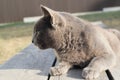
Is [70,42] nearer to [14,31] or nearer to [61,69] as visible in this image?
[61,69]

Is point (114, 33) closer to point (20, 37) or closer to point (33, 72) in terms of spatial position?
point (33, 72)

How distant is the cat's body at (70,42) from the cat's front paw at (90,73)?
0.08 meters

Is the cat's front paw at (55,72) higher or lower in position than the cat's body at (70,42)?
lower

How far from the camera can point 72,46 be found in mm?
2416

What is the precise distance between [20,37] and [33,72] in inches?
179

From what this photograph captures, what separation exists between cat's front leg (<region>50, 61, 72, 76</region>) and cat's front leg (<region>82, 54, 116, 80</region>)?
0.18 m

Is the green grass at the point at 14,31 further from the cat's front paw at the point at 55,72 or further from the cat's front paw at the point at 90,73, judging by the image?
the cat's front paw at the point at 90,73

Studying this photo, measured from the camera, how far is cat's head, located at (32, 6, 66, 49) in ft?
7.68

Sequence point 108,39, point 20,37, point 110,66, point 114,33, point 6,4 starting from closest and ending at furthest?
point 110,66 → point 108,39 → point 114,33 → point 20,37 → point 6,4

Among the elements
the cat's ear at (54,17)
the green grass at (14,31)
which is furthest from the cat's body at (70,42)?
the green grass at (14,31)

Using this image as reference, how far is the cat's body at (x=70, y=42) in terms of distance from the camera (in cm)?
237

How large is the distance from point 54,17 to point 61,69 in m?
0.36

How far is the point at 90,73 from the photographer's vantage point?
87.4 inches

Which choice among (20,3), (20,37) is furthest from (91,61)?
(20,3)
